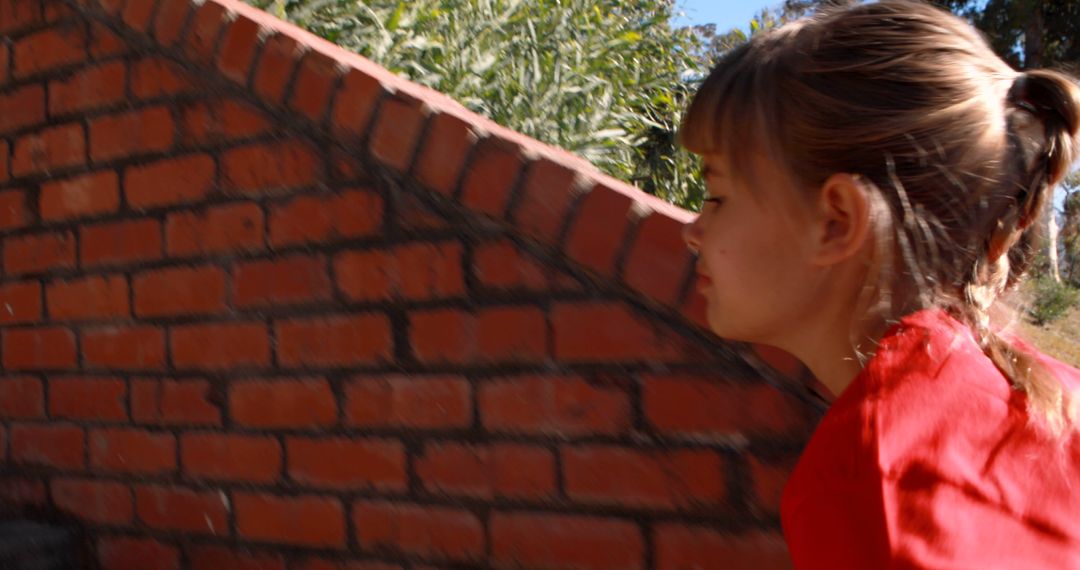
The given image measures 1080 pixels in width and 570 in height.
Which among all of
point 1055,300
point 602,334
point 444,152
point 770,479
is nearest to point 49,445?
point 444,152

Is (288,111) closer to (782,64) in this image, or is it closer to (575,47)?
(782,64)

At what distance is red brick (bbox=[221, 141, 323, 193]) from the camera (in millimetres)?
2352

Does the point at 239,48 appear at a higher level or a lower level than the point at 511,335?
higher

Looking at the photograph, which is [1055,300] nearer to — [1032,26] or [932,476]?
[1032,26]

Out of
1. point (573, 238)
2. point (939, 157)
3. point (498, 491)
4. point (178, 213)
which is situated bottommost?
point (498, 491)

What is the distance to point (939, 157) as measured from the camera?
1358 millimetres

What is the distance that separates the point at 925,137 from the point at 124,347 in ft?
6.58

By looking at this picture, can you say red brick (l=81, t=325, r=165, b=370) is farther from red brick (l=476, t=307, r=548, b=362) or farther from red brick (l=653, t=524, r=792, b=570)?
red brick (l=653, t=524, r=792, b=570)

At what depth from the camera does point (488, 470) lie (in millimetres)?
2090

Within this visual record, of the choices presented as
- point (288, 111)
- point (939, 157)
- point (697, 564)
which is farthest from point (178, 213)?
point (939, 157)

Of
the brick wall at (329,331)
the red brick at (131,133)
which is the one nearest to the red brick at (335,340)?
the brick wall at (329,331)

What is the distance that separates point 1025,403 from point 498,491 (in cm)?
108

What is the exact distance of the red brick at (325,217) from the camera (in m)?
2.25

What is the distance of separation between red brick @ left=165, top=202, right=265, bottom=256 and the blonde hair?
134 centimetres
